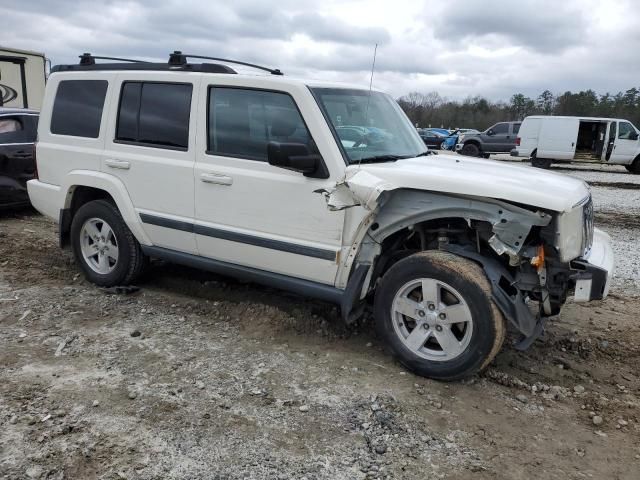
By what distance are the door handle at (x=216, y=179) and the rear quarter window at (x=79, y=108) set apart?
→ 1.35 m

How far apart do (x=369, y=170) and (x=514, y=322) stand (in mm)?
1343

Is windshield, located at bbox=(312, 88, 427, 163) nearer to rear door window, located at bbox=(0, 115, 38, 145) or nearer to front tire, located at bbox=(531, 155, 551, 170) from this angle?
rear door window, located at bbox=(0, 115, 38, 145)

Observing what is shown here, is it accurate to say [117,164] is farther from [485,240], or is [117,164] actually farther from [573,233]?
[573,233]

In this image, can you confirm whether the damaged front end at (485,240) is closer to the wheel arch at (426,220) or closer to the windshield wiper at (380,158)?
the wheel arch at (426,220)

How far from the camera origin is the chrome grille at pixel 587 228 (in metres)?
3.58

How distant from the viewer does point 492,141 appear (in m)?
25.7

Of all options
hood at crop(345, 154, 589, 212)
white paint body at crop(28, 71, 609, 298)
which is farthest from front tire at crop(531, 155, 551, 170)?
hood at crop(345, 154, 589, 212)

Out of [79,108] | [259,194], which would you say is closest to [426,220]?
[259,194]

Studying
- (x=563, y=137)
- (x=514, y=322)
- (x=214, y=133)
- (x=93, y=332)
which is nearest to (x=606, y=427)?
(x=514, y=322)

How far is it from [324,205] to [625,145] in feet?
65.8

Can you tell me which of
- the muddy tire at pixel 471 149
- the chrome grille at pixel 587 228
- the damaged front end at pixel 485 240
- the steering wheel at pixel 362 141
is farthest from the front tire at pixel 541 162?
the steering wheel at pixel 362 141

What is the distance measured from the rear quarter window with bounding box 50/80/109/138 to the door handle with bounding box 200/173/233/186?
1350 mm

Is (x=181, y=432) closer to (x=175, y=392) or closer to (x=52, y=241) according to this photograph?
(x=175, y=392)

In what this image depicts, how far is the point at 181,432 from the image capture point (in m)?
3.04
